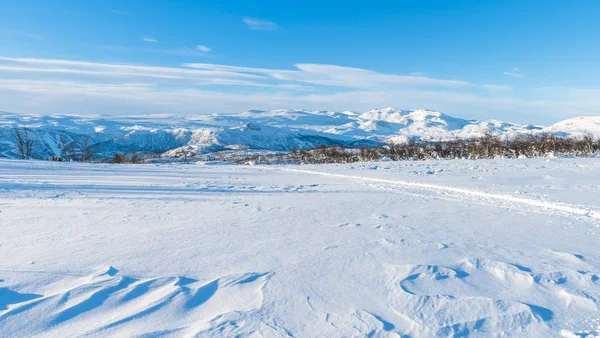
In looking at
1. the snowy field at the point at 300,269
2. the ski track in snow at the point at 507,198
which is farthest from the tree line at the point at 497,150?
the snowy field at the point at 300,269

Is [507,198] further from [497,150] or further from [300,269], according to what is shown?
[497,150]

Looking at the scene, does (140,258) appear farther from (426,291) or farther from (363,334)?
(426,291)

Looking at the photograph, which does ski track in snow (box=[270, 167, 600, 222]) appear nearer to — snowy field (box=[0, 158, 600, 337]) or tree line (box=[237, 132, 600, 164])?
snowy field (box=[0, 158, 600, 337])

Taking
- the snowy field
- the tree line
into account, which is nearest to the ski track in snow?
the snowy field

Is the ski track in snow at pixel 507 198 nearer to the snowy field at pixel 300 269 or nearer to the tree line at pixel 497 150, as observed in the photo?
the snowy field at pixel 300 269

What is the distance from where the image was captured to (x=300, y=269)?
11.0ft

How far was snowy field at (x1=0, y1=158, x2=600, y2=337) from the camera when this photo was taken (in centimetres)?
245

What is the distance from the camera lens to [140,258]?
3.66 m

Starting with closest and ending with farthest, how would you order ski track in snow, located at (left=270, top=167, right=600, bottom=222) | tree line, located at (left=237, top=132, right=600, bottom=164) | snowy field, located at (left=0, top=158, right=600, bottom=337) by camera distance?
snowy field, located at (left=0, top=158, right=600, bottom=337) → ski track in snow, located at (left=270, top=167, right=600, bottom=222) → tree line, located at (left=237, top=132, right=600, bottom=164)

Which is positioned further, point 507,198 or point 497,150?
point 497,150

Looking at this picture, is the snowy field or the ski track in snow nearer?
the snowy field

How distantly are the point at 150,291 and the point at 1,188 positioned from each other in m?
8.29

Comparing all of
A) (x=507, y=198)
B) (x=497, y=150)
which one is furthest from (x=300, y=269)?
(x=497, y=150)

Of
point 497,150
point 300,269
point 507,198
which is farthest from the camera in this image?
point 497,150
